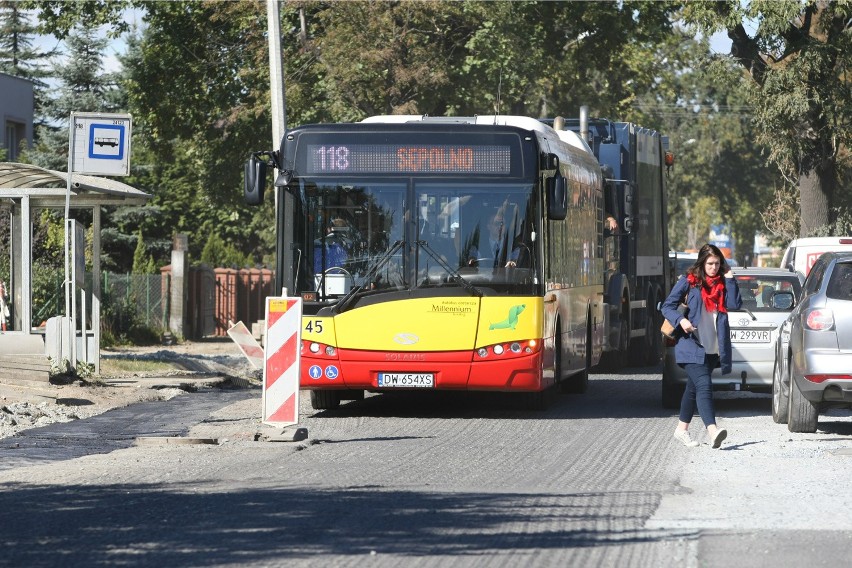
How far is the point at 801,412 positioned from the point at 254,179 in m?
5.77

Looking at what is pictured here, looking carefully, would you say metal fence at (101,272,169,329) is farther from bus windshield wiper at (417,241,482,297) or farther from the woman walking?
the woman walking

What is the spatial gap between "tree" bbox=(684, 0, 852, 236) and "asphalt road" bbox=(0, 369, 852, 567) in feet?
59.9

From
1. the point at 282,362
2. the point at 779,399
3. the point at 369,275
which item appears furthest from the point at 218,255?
the point at 282,362

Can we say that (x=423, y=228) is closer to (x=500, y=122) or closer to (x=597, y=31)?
(x=500, y=122)

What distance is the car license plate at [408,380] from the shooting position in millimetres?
16750

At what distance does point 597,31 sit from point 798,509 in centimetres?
3225

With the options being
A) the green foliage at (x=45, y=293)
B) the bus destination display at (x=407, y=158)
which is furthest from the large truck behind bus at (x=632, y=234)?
the green foliage at (x=45, y=293)

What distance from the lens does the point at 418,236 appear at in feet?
55.3

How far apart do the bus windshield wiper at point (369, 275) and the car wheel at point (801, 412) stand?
4.26 m

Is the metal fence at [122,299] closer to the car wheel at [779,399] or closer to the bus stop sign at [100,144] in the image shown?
the bus stop sign at [100,144]

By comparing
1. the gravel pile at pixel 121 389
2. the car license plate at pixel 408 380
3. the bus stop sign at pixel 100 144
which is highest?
the bus stop sign at pixel 100 144

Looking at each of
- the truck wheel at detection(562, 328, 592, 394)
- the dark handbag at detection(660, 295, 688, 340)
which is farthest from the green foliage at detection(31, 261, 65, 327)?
the dark handbag at detection(660, 295, 688, 340)

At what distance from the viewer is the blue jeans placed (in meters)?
14.2

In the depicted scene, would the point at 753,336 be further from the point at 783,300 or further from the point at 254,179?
the point at 254,179
